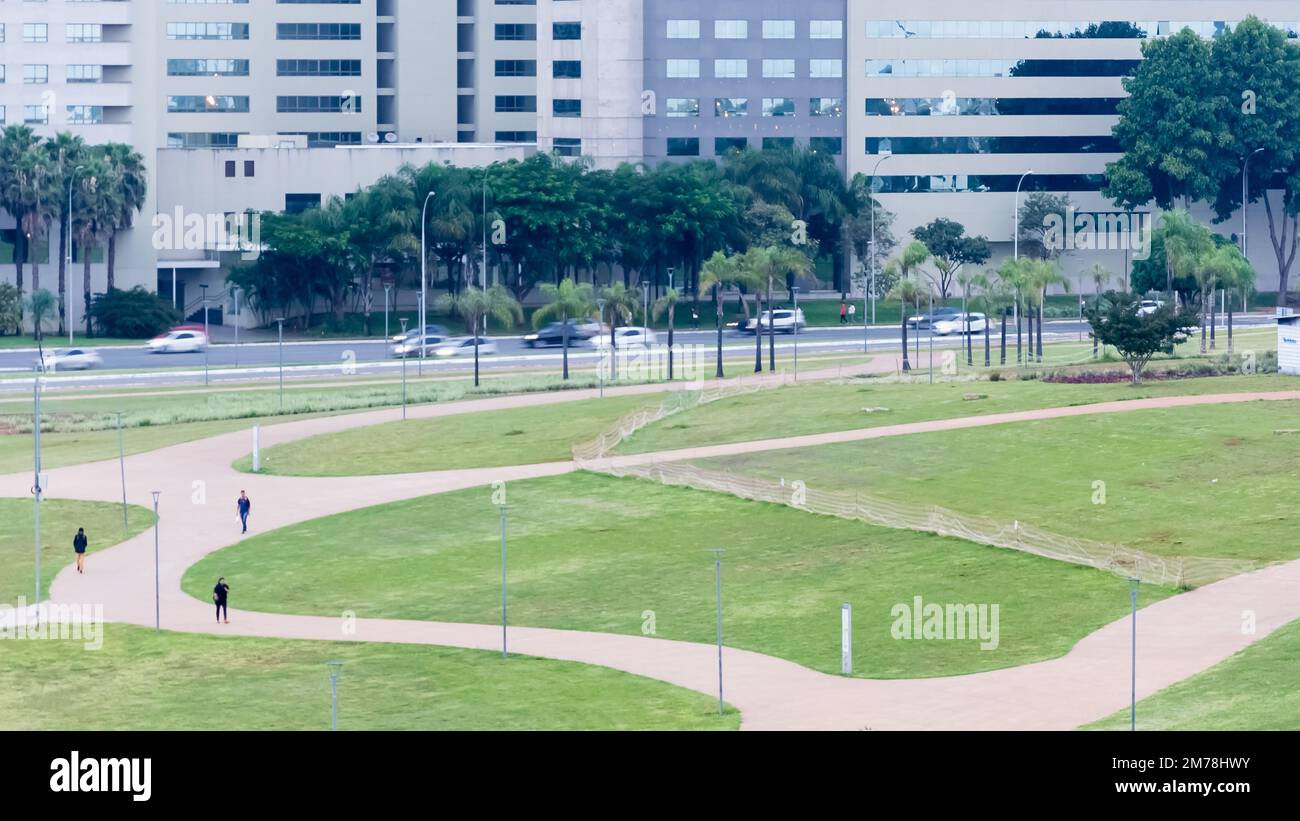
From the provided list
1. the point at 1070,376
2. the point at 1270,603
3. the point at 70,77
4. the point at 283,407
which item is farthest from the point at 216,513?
the point at 70,77

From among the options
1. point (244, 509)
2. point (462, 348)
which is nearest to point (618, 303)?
point (462, 348)

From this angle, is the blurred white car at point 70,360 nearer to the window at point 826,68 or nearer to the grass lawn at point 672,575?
the grass lawn at point 672,575

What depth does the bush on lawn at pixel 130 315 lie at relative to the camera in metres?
144

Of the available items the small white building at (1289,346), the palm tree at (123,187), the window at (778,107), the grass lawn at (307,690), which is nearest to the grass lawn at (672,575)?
the grass lawn at (307,690)

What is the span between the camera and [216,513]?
7525cm

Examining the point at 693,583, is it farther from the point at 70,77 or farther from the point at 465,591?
the point at 70,77

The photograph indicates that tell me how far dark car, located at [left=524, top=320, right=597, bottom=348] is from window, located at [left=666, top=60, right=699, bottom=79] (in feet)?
129

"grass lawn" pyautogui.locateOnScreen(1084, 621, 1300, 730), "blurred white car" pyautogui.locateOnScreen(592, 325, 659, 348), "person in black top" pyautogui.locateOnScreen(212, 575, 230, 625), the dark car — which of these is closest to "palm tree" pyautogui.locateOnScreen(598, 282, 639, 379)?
"blurred white car" pyautogui.locateOnScreen(592, 325, 659, 348)

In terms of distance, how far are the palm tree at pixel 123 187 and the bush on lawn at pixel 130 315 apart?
397 cm

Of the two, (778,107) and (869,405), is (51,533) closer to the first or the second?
(869,405)

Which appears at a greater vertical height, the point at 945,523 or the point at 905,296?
the point at 905,296

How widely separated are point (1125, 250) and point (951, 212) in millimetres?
14619

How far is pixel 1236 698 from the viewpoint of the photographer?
45.4m

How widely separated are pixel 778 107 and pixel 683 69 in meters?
8.67
